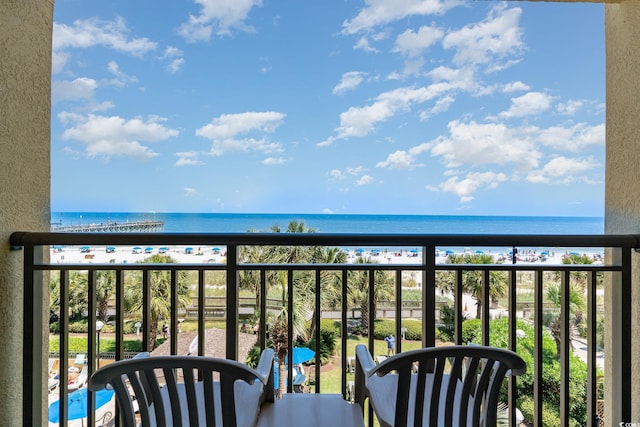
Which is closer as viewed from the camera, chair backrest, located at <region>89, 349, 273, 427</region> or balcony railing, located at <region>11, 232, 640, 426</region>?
chair backrest, located at <region>89, 349, 273, 427</region>

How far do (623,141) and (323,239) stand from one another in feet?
5.25

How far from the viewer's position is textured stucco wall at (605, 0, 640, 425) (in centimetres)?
169

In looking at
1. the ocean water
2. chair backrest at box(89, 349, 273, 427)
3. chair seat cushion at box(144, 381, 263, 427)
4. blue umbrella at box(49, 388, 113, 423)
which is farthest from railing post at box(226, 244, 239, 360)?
the ocean water

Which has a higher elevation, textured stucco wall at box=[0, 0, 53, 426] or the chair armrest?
textured stucco wall at box=[0, 0, 53, 426]

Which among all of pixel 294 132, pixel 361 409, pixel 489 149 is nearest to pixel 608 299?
pixel 361 409

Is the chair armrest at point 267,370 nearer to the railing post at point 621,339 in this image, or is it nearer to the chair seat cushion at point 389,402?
the chair seat cushion at point 389,402

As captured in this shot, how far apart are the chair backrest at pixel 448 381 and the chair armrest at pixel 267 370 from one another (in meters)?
0.29

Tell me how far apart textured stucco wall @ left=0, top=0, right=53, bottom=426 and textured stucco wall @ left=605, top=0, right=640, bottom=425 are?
2.71 metres

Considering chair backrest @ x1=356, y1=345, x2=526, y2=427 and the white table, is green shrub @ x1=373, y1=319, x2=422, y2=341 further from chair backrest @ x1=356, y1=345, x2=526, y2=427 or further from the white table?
chair backrest @ x1=356, y1=345, x2=526, y2=427

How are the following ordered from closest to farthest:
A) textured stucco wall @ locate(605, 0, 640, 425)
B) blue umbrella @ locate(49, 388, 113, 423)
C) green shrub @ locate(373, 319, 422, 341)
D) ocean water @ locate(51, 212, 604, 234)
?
textured stucco wall @ locate(605, 0, 640, 425), blue umbrella @ locate(49, 388, 113, 423), green shrub @ locate(373, 319, 422, 341), ocean water @ locate(51, 212, 604, 234)

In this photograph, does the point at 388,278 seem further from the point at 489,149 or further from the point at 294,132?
the point at 489,149

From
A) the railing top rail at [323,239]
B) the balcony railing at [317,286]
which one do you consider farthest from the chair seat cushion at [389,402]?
the railing top rail at [323,239]

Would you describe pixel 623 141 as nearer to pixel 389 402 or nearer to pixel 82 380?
pixel 389 402

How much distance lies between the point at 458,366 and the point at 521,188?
28199mm
